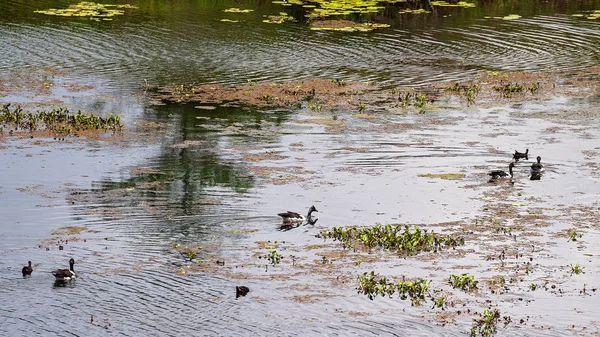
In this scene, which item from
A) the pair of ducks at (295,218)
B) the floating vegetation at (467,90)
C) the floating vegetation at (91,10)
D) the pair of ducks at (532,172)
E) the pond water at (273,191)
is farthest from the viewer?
the floating vegetation at (91,10)

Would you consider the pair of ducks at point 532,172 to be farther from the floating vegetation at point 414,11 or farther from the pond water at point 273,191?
the floating vegetation at point 414,11

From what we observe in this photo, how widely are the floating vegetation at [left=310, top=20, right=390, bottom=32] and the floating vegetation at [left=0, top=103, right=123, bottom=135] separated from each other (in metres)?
20.9

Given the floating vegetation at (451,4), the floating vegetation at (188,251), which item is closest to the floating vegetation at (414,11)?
the floating vegetation at (451,4)

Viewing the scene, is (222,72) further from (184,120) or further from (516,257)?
(516,257)

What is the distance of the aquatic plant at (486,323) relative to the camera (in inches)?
715

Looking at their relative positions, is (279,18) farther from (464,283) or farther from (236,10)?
(464,283)

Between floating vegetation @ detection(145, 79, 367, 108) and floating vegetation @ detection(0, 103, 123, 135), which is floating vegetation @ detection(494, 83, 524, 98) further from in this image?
floating vegetation @ detection(0, 103, 123, 135)

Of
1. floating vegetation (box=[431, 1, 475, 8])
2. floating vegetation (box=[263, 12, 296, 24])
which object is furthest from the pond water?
floating vegetation (box=[431, 1, 475, 8])

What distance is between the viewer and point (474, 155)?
31266 mm

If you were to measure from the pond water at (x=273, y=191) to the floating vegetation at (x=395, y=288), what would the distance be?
343 millimetres

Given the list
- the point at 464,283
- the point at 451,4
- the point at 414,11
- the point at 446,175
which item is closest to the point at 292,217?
the point at 464,283

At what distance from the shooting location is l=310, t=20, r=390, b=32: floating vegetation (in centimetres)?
5388

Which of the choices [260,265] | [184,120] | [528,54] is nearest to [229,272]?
[260,265]

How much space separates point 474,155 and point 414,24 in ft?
83.8
